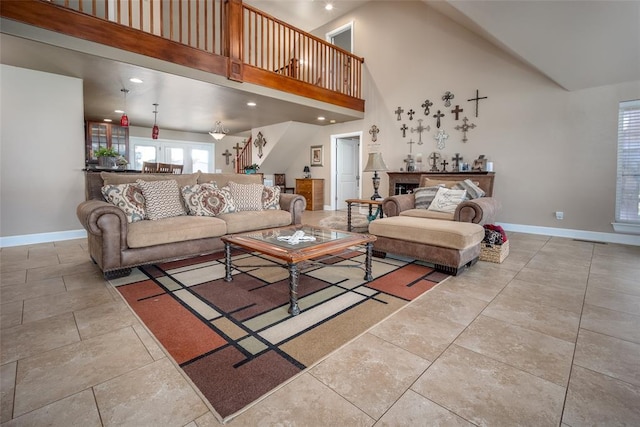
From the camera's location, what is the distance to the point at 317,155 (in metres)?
8.22

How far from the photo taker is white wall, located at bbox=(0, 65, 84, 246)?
159 inches

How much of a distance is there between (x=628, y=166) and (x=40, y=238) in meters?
8.27

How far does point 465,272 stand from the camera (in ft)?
9.83

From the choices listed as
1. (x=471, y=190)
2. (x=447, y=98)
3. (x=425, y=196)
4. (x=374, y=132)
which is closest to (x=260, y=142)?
(x=374, y=132)

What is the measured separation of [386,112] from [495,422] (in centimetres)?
632

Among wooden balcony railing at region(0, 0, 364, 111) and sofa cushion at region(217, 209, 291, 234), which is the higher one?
wooden balcony railing at region(0, 0, 364, 111)

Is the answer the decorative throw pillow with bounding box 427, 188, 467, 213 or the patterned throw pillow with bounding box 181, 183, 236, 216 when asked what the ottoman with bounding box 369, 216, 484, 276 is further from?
the patterned throw pillow with bounding box 181, 183, 236, 216

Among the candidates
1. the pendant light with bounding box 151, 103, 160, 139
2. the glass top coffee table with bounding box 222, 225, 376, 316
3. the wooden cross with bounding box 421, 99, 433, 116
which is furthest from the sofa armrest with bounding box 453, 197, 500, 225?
the pendant light with bounding box 151, 103, 160, 139

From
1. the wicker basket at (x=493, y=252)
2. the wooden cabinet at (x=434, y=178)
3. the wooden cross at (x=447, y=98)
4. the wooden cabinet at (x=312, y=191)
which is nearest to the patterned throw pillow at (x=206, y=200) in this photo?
the wicker basket at (x=493, y=252)

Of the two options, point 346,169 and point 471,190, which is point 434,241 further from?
point 346,169

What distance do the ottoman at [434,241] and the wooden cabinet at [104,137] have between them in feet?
25.3

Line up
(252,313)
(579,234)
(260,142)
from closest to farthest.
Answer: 1. (252,313)
2. (579,234)
3. (260,142)

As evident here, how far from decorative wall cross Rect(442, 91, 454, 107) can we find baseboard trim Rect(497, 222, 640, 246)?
2.38 m

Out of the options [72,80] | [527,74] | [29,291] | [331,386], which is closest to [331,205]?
[527,74]
